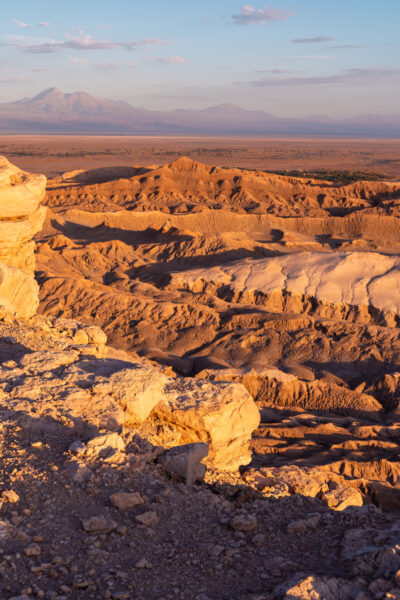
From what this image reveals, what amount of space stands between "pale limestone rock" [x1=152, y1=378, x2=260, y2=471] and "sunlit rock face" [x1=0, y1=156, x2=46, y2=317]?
379 centimetres

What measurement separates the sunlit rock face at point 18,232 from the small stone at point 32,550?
586 centimetres

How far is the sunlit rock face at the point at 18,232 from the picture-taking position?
31.7 ft

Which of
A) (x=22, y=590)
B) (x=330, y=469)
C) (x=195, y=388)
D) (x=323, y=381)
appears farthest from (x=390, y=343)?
(x=22, y=590)

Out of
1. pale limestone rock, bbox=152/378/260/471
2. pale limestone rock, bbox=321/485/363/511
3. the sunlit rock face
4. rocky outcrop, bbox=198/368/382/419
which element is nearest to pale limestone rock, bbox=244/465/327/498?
pale limestone rock, bbox=321/485/363/511

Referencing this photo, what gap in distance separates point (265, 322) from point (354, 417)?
4.79m

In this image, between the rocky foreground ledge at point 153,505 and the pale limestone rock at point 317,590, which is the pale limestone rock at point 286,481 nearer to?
the rocky foreground ledge at point 153,505

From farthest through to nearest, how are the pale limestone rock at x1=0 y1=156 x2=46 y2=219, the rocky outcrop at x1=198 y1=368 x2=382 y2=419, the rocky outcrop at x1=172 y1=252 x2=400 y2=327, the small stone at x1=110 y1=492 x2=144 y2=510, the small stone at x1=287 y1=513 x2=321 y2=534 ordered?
the rocky outcrop at x1=172 y1=252 x2=400 y2=327
the rocky outcrop at x1=198 y1=368 x2=382 y2=419
the pale limestone rock at x1=0 y1=156 x2=46 y2=219
the small stone at x1=287 y1=513 x2=321 y2=534
the small stone at x1=110 y1=492 x2=144 y2=510

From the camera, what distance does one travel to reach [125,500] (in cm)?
434

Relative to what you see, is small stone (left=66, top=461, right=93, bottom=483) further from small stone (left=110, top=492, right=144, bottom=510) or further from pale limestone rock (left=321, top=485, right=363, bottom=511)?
pale limestone rock (left=321, top=485, right=363, bottom=511)

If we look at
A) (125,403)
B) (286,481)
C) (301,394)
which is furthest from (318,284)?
(125,403)

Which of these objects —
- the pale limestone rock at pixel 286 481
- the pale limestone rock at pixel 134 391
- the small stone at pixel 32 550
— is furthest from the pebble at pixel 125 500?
the pale limestone rock at pixel 286 481

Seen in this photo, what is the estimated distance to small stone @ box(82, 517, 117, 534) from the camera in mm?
3967

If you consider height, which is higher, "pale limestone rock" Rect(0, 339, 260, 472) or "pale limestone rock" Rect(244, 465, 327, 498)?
"pale limestone rock" Rect(0, 339, 260, 472)

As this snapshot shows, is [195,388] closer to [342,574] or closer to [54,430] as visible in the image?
[54,430]
